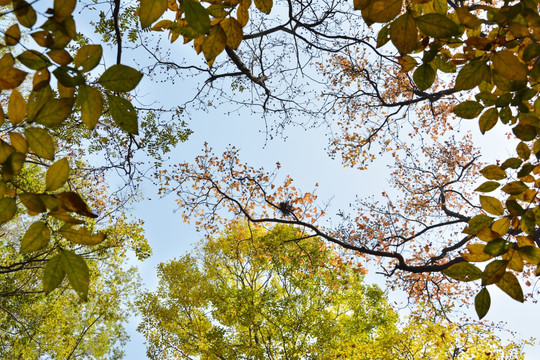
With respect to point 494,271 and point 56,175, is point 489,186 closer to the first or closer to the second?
point 494,271

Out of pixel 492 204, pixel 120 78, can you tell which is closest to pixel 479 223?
pixel 492 204

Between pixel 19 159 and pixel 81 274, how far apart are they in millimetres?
328

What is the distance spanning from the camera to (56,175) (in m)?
0.75

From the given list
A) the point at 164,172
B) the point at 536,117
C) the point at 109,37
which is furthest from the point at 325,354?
the point at 536,117

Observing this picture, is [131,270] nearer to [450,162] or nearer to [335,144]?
[335,144]

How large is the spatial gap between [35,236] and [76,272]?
141 millimetres

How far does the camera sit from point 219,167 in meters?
8.50

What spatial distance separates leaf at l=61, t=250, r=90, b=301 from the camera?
2.29 ft

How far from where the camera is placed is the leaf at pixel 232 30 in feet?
3.28

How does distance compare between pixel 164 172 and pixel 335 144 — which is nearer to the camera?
pixel 164 172

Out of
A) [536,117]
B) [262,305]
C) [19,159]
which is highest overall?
[262,305]

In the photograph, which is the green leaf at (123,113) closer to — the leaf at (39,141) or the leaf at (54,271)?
the leaf at (39,141)

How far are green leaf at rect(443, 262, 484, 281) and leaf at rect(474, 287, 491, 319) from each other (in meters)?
0.04

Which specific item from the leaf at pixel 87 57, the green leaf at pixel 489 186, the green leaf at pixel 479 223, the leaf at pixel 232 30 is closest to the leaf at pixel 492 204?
the green leaf at pixel 479 223
